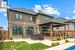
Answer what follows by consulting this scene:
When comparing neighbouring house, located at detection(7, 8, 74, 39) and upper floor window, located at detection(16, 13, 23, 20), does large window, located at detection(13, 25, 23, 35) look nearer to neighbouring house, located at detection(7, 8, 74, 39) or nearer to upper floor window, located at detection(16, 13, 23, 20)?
→ neighbouring house, located at detection(7, 8, 74, 39)

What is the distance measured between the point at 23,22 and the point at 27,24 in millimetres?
910

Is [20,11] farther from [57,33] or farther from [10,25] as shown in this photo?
[57,33]

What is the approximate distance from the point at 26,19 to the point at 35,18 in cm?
229

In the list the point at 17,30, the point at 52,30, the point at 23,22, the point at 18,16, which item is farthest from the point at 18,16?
the point at 52,30

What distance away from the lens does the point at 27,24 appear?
3269 centimetres

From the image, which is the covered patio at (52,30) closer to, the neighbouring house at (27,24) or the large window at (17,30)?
the neighbouring house at (27,24)

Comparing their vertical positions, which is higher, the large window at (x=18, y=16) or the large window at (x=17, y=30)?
the large window at (x=18, y=16)

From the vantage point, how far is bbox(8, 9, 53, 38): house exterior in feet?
98.5

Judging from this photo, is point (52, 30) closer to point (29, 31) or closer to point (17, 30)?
point (29, 31)

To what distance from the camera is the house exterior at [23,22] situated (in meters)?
30.0

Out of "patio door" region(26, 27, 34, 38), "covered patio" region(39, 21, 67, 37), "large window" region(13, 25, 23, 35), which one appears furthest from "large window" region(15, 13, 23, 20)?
"covered patio" region(39, 21, 67, 37)

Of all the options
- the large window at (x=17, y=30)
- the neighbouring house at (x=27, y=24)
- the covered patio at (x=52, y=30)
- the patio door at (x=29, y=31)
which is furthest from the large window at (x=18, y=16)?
the covered patio at (x=52, y=30)

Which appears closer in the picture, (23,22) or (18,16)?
(18,16)

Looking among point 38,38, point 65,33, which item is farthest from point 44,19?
point 38,38
